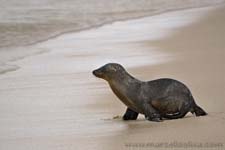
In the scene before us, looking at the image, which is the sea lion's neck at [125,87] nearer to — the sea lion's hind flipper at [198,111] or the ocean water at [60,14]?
the sea lion's hind flipper at [198,111]

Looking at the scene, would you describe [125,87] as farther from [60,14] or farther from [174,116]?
[60,14]

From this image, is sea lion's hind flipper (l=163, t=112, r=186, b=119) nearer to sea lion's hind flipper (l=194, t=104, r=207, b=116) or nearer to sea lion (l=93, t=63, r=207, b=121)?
sea lion (l=93, t=63, r=207, b=121)

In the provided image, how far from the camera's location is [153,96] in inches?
185

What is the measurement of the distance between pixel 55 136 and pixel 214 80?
2.22 m

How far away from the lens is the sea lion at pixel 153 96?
15.4 ft

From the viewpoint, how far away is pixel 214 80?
6.28 m

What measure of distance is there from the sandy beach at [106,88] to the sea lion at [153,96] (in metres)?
0.08

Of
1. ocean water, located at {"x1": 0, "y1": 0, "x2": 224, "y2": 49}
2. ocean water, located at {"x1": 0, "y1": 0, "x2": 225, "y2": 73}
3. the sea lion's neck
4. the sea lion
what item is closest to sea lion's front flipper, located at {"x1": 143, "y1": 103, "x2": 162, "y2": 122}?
the sea lion

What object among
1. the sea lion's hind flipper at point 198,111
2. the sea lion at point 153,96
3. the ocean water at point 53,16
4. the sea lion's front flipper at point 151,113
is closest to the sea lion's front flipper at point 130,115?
the sea lion at point 153,96

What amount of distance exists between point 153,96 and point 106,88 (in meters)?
1.87

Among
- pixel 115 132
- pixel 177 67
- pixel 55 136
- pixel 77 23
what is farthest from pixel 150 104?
pixel 77 23

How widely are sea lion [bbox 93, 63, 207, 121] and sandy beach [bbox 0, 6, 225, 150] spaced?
0.08 meters

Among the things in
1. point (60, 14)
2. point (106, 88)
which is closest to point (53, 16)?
point (60, 14)

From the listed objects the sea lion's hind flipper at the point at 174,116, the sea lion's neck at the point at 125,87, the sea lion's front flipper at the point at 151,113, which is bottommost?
the sea lion's hind flipper at the point at 174,116
